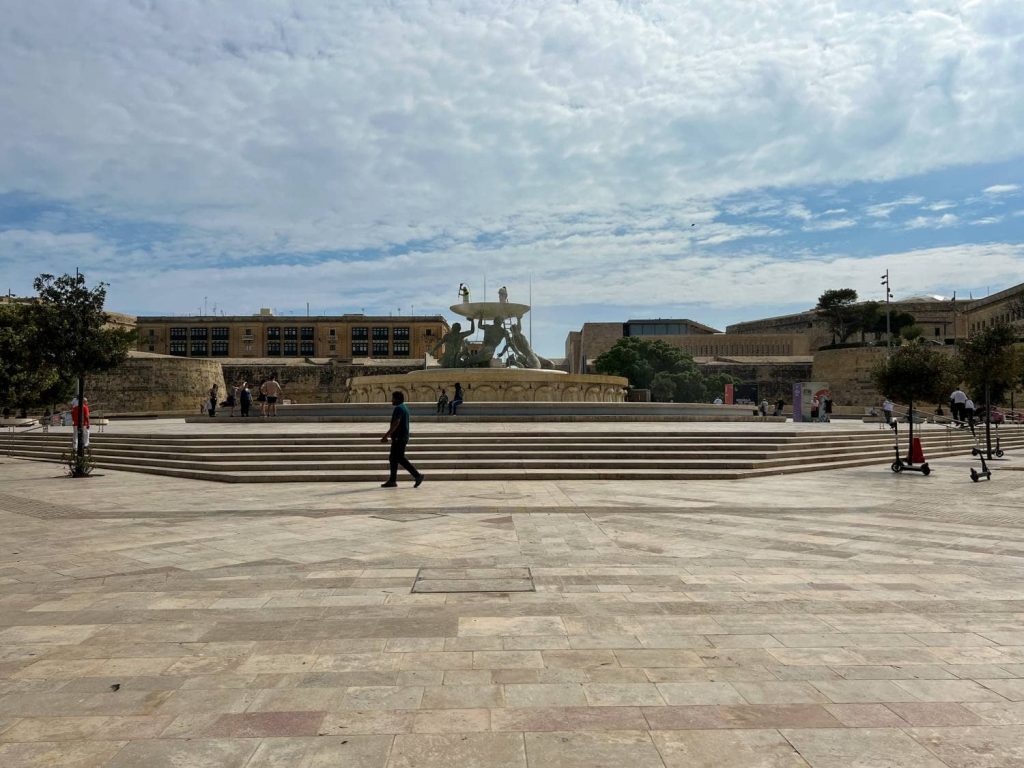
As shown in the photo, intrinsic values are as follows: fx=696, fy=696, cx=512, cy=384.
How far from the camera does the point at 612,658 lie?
3.83 meters

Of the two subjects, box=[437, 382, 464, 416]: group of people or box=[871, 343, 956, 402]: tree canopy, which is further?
box=[437, 382, 464, 416]: group of people

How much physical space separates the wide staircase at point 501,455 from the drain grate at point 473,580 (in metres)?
6.84

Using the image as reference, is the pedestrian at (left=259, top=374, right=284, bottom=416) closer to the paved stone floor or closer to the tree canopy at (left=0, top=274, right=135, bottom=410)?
the tree canopy at (left=0, top=274, right=135, bottom=410)

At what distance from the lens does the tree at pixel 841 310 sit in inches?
2955

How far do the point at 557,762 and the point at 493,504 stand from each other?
6946 millimetres

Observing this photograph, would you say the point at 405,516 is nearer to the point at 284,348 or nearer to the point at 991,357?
the point at 991,357

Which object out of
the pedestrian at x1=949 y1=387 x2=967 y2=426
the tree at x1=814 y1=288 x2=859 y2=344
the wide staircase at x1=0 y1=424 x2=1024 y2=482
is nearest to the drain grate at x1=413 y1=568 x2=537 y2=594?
the wide staircase at x1=0 y1=424 x2=1024 y2=482

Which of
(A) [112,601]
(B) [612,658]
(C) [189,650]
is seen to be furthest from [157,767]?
(A) [112,601]

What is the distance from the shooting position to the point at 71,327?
56.0 feet

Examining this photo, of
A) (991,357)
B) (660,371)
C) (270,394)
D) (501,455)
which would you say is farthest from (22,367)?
(660,371)

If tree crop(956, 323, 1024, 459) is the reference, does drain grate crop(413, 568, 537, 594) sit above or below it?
below

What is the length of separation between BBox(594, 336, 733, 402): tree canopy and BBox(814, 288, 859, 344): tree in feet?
68.8

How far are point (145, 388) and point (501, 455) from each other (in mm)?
46681

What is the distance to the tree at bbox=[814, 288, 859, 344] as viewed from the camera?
75062 mm
